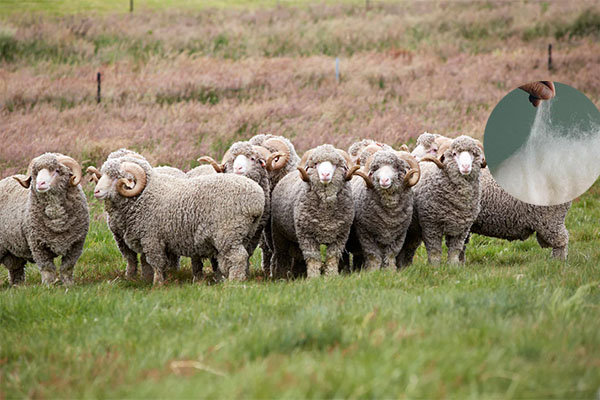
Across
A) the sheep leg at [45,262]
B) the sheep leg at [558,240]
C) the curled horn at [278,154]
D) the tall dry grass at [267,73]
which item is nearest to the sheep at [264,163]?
the curled horn at [278,154]

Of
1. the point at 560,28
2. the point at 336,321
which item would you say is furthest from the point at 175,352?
the point at 560,28

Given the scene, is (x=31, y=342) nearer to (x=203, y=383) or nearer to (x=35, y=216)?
(x=203, y=383)

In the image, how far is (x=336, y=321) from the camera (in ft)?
15.5

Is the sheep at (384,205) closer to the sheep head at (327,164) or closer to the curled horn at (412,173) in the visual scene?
the curled horn at (412,173)

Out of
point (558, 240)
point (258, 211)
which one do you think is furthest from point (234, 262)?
point (558, 240)

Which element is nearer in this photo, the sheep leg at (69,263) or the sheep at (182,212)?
the sheep at (182,212)

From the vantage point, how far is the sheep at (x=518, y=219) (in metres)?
8.60

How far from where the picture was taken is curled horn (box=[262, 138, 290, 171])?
347 inches

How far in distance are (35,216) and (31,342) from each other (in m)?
3.09

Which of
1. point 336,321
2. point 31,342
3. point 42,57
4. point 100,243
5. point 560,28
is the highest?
point 560,28

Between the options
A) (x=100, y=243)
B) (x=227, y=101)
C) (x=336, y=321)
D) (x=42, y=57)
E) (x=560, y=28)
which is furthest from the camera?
(x=560, y=28)

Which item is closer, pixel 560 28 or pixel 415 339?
pixel 415 339

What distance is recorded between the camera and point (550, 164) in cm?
723

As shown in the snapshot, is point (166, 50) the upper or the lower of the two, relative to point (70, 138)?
upper
